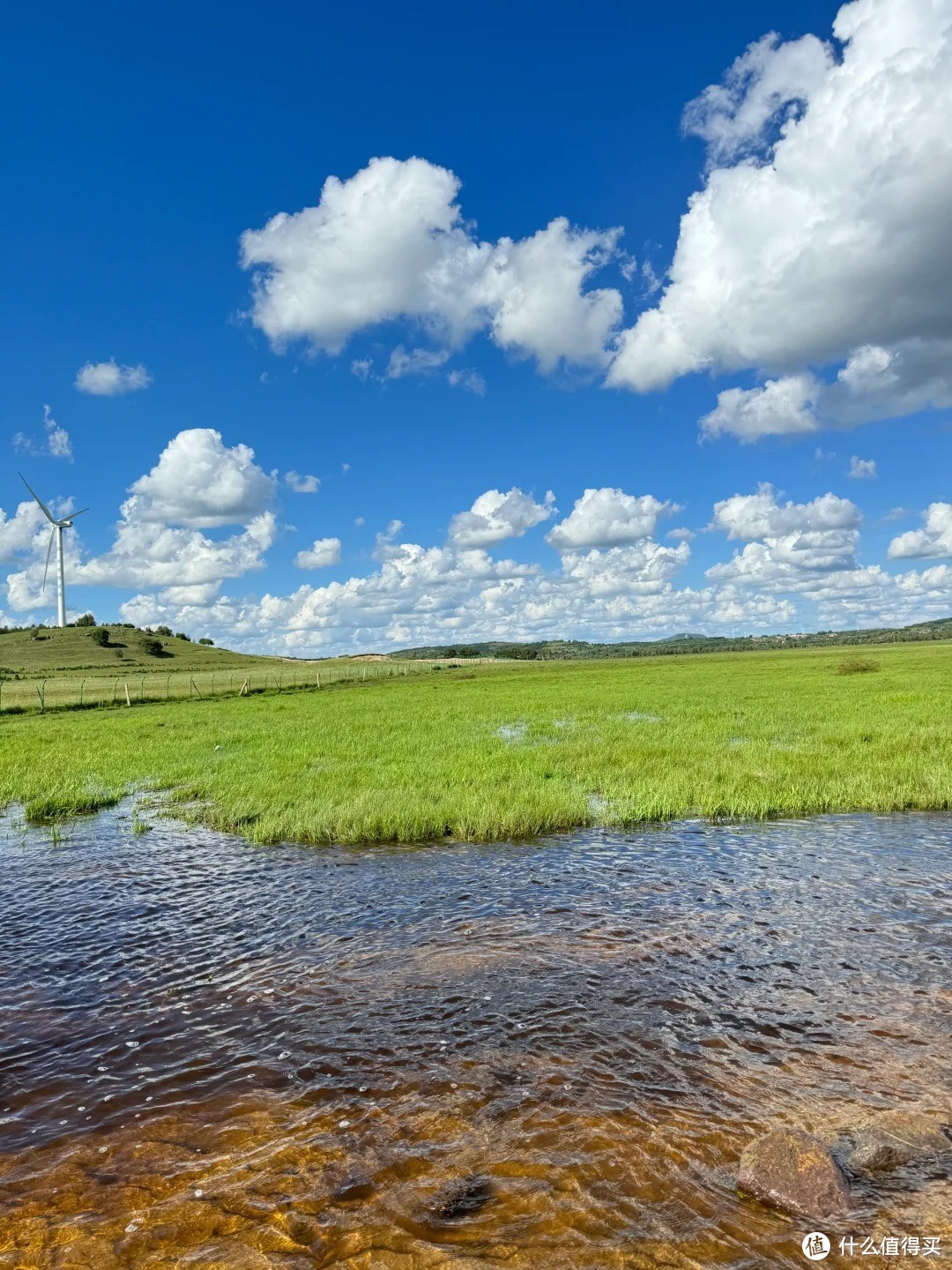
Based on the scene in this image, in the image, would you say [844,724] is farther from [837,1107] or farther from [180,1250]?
[180,1250]

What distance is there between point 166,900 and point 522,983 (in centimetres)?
753

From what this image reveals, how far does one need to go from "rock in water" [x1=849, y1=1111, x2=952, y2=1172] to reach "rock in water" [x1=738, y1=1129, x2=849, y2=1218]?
0.30 metres

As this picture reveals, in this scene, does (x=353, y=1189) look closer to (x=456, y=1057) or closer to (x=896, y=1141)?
(x=456, y=1057)

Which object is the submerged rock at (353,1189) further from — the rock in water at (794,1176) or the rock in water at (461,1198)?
the rock in water at (794,1176)

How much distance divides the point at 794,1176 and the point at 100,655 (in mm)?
155329

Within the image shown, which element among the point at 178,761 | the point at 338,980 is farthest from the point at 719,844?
the point at 178,761

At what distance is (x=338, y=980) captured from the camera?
9.98 m

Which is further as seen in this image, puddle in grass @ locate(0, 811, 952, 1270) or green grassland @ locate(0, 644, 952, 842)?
green grassland @ locate(0, 644, 952, 842)

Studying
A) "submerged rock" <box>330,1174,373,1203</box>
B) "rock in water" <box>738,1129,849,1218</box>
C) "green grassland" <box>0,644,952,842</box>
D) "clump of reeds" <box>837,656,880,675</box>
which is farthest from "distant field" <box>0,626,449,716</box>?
"rock in water" <box>738,1129,849,1218</box>

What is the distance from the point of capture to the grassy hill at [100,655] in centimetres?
12625

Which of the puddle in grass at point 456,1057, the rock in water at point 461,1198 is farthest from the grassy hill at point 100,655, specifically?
the rock in water at point 461,1198

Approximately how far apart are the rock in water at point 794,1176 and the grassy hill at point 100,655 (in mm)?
122481

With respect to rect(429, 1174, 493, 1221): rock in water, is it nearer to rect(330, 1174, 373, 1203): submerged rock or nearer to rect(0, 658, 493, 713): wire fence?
rect(330, 1174, 373, 1203): submerged rock

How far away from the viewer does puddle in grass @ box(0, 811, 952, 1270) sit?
5523mm
